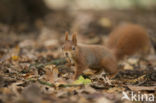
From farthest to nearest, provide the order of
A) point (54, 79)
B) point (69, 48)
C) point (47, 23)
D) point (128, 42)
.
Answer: point (47, 23)
point (128, 42)
point (69, 48)
point (54, 79)

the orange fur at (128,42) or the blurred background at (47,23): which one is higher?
the blurred background at (47,23)

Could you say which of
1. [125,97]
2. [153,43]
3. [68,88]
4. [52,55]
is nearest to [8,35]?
[52,55]

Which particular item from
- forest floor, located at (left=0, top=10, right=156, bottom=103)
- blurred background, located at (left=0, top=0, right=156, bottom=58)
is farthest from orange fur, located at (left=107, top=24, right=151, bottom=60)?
blurred background, located at (left=0, top=0, right=156, bottom=58)

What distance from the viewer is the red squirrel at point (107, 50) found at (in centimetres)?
357

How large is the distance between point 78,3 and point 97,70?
1003cm

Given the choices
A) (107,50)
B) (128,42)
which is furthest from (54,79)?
(128,42)

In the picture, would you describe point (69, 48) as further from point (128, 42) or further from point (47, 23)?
point (47, 23)

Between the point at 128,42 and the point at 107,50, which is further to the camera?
the point at 128,42

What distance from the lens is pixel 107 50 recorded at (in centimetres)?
416

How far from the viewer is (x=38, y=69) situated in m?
3.75

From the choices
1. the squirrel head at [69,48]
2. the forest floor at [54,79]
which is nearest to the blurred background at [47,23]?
the forest floor at [54,79]

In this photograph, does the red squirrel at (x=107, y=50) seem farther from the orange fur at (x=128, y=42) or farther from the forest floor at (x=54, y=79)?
the forest floor at (x=54, y=79)

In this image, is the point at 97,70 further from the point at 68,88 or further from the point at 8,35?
the point at 8,35

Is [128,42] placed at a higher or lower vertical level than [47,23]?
lower
